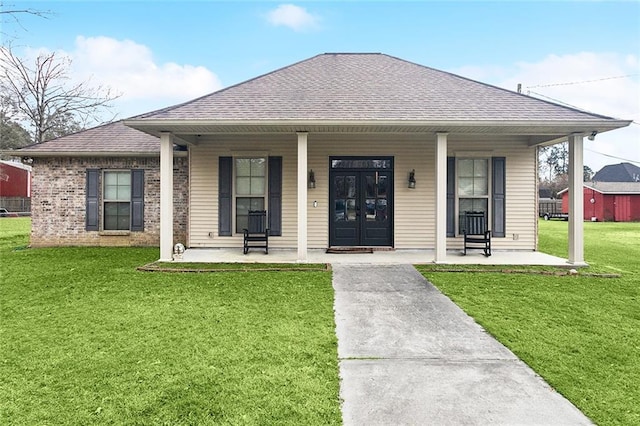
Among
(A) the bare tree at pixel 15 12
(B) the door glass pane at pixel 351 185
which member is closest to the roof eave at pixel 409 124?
(B) the door glass pane at pixel 351 185

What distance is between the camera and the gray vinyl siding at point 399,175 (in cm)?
906

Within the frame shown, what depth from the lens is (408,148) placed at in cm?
908

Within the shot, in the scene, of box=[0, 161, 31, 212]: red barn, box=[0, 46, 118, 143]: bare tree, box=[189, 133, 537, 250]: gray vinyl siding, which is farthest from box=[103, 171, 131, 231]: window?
box=[0, 161, 31, 212]: red barn

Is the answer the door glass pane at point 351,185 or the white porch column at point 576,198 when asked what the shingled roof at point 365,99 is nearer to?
the white porch column at point 576,198

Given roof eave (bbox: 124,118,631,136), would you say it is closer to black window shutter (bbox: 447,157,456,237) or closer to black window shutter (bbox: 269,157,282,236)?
black window shutter (bbox: 447,157,456,237)

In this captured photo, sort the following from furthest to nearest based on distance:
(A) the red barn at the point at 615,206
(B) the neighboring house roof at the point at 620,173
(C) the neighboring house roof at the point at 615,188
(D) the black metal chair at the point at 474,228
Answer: (B) the neighboring house roof at the point at 620,173
(C) the neighboring house roof at the point at 615,188
(A) the red barn at the point at 615,206
(D) the black metal chair at the point at 474,228

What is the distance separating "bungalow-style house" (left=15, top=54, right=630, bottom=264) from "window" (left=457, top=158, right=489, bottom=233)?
3cm

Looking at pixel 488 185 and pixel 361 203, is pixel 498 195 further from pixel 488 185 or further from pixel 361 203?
pixel 361 203

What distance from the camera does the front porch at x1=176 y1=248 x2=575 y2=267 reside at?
300 inches

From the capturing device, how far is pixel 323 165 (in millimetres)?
9125

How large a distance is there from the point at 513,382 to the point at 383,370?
95 centimetres

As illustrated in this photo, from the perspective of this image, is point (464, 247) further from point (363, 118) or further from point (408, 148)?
point (363, 118)

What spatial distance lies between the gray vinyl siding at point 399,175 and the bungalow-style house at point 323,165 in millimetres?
26

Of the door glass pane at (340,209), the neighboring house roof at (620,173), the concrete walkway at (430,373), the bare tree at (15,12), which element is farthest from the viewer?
the neighboring house roof at (620,173)
